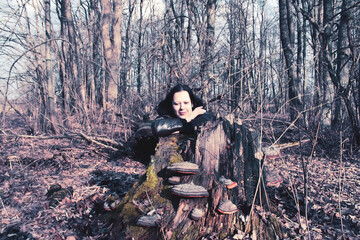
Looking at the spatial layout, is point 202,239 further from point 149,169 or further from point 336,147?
point 336,147

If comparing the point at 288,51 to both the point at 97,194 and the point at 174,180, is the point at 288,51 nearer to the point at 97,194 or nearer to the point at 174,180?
the point at 174,180

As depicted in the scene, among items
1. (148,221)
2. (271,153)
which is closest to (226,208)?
(148,221)

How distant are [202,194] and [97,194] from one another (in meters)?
2.24

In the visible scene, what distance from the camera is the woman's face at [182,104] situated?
372 cm

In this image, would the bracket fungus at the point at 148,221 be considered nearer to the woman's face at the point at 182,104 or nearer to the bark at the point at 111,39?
the woman's face at the point at 182,104

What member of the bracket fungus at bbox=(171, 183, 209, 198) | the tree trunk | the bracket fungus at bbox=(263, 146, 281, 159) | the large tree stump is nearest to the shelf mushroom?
the large tree stump

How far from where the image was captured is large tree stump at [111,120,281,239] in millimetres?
2180

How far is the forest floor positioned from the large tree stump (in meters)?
0.27

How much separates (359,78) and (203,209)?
5572 millimetres

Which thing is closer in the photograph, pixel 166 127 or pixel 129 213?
pixel 129 213

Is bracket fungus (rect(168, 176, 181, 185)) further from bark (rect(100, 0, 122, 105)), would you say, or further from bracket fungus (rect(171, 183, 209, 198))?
bark (rect(100, 0, 122, 105))

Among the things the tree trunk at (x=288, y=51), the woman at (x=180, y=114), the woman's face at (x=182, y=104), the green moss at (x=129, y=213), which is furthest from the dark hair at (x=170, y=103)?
the tree trunk at (x=288, y=51)

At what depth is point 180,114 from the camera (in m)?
3.78

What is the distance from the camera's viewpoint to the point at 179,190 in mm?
2207
